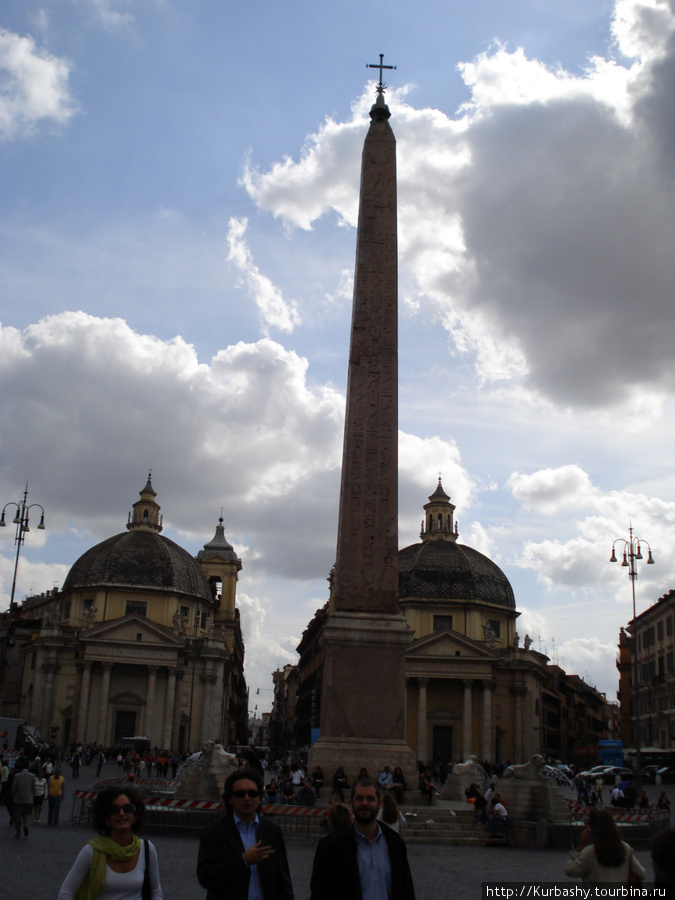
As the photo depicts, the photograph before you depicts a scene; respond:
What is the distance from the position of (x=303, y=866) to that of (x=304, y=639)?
80.1 meters

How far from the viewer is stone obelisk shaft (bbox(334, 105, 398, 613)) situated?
18.4m

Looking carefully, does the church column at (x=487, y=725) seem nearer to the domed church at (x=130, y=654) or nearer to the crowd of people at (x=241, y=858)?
the domed church at (x=130, y=654)

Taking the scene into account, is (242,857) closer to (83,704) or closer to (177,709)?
(83,704)

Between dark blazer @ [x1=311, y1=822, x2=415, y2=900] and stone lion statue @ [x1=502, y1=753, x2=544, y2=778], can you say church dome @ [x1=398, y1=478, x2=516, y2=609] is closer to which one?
stone lion statue @ [x1=502, y1=753, x2=544, y2=778]

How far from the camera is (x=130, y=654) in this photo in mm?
58188

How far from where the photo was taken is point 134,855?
439 cm

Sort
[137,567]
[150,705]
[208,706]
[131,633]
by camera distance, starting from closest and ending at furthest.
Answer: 1. [150,705]
2. [131,633]
3. [208,706]
4. [137,567]

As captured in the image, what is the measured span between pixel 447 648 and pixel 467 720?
14.2 feet

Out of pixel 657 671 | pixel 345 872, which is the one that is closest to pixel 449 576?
pixel 657 671

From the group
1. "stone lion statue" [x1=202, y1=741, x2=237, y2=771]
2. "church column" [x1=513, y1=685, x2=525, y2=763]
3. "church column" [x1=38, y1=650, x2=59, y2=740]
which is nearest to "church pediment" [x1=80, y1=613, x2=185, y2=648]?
"church column" [x1=38, y1=650, x2=59, y2=740]

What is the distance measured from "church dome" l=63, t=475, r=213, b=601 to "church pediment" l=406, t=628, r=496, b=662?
1845 cm

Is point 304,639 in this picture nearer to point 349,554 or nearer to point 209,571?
point 209,571

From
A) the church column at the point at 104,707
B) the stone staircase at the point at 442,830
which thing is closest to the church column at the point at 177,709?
the church column at the point at 104,707

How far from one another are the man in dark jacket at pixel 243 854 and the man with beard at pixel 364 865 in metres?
0.19
